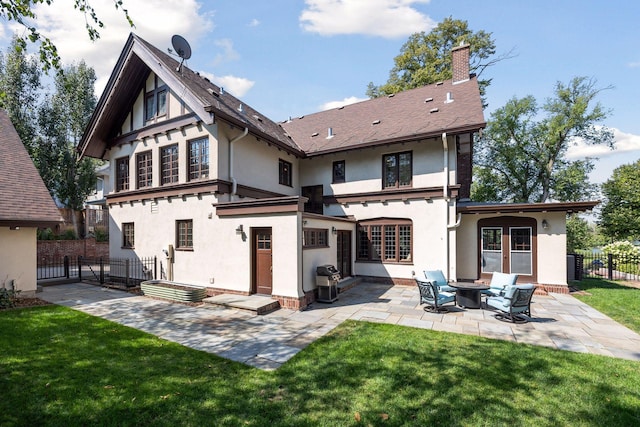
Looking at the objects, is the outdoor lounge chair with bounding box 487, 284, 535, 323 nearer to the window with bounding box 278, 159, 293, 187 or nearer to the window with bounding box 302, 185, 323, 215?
the window with bounding box 302, 185, 323, 215

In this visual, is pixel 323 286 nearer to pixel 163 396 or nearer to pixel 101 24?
pixel 163 396

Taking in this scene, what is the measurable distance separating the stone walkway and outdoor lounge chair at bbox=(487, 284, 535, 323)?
0.30 m

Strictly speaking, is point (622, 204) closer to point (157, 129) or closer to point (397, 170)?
point (397, 170)

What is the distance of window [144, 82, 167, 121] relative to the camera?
40.2 feet

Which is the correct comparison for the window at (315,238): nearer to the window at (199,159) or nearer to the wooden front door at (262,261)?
the wooden front door at (262,261)

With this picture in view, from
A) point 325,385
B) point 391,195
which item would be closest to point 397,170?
point 391,195

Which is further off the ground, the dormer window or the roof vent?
the roof vent

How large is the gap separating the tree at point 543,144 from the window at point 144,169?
28711 mm

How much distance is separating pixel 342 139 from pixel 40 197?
1231cm

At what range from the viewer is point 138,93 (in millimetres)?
13188

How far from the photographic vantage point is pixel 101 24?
5.42m

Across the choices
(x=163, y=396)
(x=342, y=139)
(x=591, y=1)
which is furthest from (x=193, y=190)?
(x=591, y=1)

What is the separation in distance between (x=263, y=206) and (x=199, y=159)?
4.01m

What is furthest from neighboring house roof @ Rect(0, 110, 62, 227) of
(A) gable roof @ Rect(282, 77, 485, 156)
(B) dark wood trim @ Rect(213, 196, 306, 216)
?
(A) gable roof @ Rect(282, 77, 485, 156)
